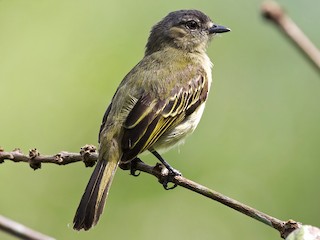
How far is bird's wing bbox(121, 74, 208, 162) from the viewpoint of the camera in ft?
13.8

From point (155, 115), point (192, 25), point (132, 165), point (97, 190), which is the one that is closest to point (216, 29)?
point (192, 25)

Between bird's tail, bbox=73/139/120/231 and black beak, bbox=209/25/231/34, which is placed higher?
black beak, bbox=209/25/231/34

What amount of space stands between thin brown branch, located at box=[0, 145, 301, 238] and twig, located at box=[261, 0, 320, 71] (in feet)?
4.17

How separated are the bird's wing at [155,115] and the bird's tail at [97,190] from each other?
0.09 metres

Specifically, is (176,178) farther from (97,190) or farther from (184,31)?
(184,31)

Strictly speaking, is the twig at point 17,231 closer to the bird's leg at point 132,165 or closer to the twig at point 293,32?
the twig at point 293,32

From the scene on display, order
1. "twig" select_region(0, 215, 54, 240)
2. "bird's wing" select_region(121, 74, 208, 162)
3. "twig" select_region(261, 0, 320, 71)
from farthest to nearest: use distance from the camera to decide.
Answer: "bird's wing" select_region(121, 74, 208, 162), "twig" select_region(0, 215, 54, 240), "twig" select_region(261, 0, 320, 71)

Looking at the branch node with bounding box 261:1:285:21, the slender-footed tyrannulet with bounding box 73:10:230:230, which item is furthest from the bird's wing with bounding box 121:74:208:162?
the branch node with bounding box 261:1:285:21

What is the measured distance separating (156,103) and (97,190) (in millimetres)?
960

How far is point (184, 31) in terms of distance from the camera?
5863mm

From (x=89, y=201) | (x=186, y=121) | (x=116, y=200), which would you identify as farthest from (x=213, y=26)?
(x=89, y=201)

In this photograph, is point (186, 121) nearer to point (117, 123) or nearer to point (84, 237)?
point (117, 123)

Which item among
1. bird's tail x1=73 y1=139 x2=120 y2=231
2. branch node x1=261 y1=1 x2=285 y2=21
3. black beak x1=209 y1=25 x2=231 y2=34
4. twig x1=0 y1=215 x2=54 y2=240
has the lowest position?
twig x1=0 y1=215 x2=54 y2=240

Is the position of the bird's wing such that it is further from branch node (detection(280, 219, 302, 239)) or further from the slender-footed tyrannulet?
branch node (detection(280, 219, 302, 239))
